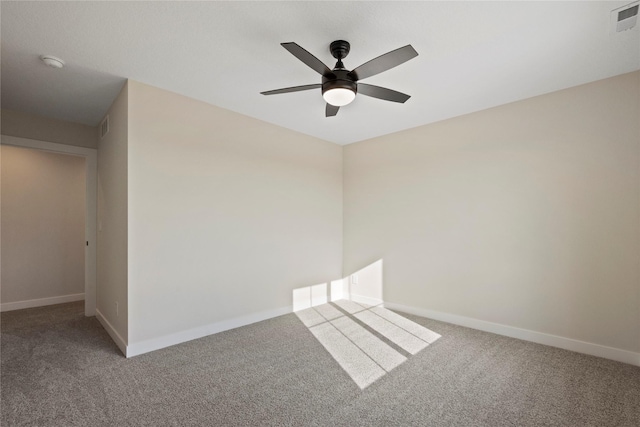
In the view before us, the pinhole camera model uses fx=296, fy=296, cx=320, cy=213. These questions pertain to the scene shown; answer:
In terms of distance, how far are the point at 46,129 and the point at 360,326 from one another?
4.54m

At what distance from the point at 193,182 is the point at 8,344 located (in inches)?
95.5

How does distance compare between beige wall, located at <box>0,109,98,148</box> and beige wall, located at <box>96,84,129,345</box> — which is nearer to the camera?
beige wall, located at <box>96,84,129,345</box>

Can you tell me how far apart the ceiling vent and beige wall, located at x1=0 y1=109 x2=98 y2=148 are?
5.38 meters

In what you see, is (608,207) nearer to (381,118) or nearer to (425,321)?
(425,321)

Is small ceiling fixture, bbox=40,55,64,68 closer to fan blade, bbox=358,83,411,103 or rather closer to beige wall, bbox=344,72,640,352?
fan blade, bbox=358,83,411,103

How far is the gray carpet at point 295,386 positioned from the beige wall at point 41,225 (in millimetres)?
1585

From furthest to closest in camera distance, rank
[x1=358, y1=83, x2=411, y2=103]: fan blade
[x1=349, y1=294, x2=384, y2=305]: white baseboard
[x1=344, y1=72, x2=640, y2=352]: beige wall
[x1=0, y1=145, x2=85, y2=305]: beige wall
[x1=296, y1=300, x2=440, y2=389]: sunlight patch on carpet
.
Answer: [x1=349, y1=294, x2=384, y2=305]: white baseboard < [x1=0, y1=145, x2=85, y2=305]: beige wall < [x1=344, y1=72, x2=640, y2=352]: beige wall < [x1=296, y1=300, x2=440, y2=389]: sunlight patch on carpet < [x1=358, y1=83, x2=411, y2=103]: fan blade

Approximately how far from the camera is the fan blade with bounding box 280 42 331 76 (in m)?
1.76

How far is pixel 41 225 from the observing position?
14.9 feet

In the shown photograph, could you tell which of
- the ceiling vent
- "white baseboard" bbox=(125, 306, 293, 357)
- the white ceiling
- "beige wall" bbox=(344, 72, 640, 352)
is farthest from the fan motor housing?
"white baseboard" bbox=(125, 306, 293, 357)

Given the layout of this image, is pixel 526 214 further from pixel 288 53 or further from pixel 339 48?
pixel 288 53

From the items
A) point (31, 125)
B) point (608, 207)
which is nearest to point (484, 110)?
point (608, 207)

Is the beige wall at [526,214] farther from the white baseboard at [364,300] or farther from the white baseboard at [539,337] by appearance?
the white baseboard at [364,300]

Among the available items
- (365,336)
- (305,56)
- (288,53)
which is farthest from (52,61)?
(365,336)
